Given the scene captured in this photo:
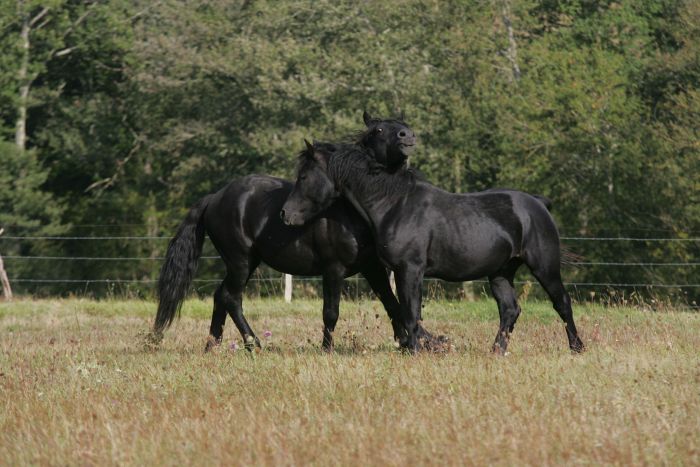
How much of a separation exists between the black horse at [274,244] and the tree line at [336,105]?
13856 millimetres

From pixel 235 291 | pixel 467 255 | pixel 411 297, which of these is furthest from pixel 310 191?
pixel 235 291

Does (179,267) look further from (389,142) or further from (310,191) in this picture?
(389,142)

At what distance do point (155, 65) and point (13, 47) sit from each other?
430 centimetres

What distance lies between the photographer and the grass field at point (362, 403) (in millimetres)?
5648

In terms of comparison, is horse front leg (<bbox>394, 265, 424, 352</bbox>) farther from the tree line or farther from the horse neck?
the tree line

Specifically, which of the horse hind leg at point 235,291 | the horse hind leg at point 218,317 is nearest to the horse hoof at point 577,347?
the horse hind leg at point 235,291

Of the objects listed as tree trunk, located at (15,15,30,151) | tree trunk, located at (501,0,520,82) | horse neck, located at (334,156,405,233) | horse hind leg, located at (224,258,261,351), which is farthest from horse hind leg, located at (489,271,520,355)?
A: tree trunk, located at (15,15,30,151)

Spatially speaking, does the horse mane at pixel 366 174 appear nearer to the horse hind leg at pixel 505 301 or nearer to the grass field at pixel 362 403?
the horse hind leg at pixel 505 301

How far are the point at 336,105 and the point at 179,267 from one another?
2033 cm

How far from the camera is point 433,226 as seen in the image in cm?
931

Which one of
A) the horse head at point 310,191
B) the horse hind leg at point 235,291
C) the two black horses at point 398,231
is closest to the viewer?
the two black horses at point 398,231

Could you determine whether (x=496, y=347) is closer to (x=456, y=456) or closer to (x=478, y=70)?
(x=456, y=456)

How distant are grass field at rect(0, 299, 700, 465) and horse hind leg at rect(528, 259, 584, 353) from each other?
0.48 feet

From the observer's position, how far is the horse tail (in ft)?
36.1
